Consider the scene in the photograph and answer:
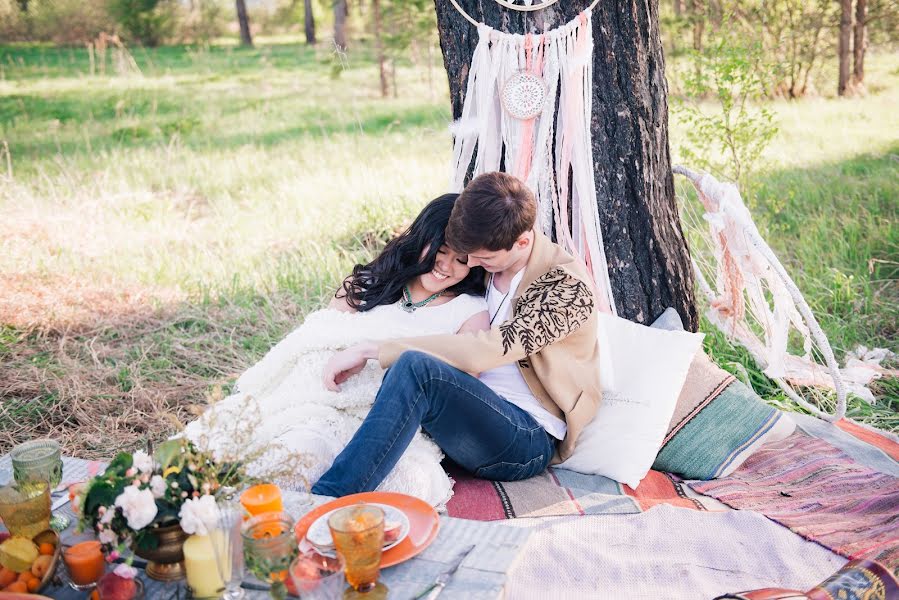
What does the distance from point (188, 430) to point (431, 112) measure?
23.8 feet

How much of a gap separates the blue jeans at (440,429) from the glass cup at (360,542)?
0.61 metres

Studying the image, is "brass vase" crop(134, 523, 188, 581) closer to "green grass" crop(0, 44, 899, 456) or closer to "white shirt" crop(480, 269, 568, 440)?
"green grass" crop(0, 44, 899, 456)

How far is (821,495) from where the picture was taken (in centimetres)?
245

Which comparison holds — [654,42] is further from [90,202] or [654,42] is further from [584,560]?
[90,202]

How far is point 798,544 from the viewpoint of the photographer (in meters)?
2.19

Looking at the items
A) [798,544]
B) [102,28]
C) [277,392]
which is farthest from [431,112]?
[102,28]

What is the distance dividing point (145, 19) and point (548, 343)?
15714 mm

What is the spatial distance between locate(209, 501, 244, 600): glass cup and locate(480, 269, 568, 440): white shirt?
1.18m

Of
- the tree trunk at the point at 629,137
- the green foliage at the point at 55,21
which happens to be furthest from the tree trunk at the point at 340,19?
the tree trunk at the point at 629,137

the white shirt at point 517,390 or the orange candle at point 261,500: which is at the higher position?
the orange candle at point 261,500

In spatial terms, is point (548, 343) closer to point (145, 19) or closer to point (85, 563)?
point (85, 563)

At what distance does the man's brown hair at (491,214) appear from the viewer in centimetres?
233

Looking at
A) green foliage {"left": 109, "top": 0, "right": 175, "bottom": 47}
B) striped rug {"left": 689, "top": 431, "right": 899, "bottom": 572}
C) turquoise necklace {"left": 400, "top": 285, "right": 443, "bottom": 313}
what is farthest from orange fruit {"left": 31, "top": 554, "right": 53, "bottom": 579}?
green foliage {"left": 109, "top": 0, "right": 175, "bottom": 47}

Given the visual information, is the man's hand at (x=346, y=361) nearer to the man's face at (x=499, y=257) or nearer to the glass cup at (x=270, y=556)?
the man's face at (x=499, y=257)
